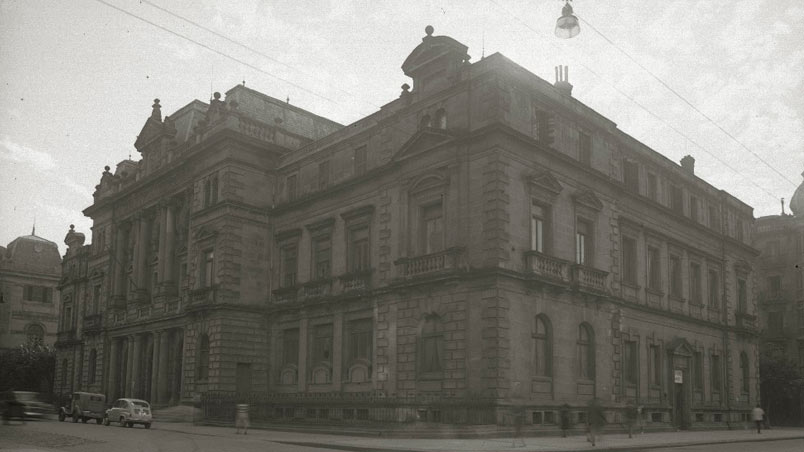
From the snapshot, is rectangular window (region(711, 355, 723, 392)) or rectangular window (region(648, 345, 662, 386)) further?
rectangular window (region(711, 355, 723, 392))

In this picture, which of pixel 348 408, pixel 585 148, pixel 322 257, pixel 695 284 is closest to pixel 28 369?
pixel 322 257

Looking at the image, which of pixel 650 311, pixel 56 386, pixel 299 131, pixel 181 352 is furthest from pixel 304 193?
pixel 56 386

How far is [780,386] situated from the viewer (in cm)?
6112

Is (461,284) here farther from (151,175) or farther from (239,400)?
(151,175)

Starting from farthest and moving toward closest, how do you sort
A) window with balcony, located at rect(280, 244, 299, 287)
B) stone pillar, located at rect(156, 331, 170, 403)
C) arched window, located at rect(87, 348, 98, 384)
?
1. arched window, located at rect(87, 348, 98, 384)
2. stone pillar, located at rect(156, 331, 170, 403)
3. window with balcony, located at rect(280, 244, 299, 287)

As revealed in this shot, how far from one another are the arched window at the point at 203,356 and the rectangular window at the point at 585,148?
2301 centimetres

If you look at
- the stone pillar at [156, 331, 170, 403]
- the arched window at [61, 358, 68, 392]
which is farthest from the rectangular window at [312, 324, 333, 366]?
the arched window at [61, 358, 68, 392]

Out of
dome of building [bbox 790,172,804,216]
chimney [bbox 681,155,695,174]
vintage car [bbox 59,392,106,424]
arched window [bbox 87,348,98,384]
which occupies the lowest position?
vintage car [bbox 59,392,106,424]

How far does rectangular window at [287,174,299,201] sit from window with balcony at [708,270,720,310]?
2669 cm

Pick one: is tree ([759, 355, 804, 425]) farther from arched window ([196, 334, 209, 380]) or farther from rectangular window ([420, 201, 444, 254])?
arched window ([196, 334, 209, 380])

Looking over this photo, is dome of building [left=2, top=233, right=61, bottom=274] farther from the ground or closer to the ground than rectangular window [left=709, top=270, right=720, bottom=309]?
farther from the ground

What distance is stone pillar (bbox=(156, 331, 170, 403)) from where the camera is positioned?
48.4 metres

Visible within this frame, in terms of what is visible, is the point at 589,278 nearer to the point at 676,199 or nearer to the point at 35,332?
the point at 676,199

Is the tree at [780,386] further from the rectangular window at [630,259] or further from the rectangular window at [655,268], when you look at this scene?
the rectangular window at [630,259]
